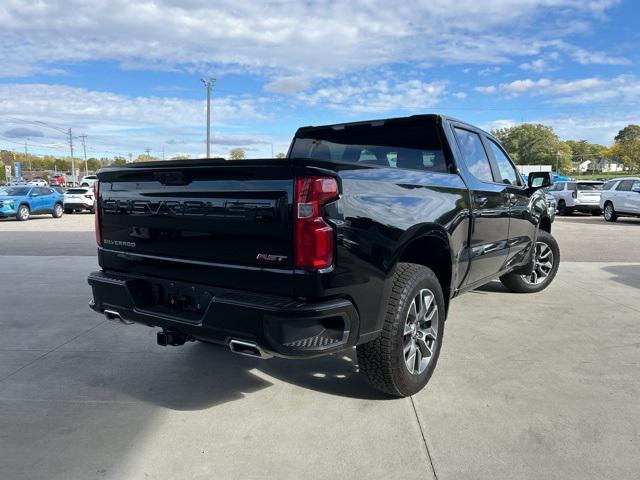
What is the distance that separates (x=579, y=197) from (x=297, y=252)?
76.4ft

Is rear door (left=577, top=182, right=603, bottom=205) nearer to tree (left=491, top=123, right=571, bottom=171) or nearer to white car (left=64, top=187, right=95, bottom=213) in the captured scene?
white car (left=64, top=187, right=95, bottom=213)

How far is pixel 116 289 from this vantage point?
3.37 m

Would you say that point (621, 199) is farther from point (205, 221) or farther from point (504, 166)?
point (205, 221)

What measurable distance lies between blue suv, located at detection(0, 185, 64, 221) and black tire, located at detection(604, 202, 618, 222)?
23.0m

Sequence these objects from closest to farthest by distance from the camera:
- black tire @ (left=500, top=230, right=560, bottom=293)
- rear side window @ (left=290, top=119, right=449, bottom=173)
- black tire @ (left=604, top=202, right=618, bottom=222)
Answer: rear side window @ (left=290, top=119, right=449, bottom=173), black tire @ (left=500, top=230, right=560, bottom=293), black tire @ (left=604, top=202, right=618, bottom=222)

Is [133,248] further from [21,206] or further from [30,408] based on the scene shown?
[21,206]

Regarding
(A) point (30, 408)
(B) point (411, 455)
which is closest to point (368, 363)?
(B) point (411, 455)

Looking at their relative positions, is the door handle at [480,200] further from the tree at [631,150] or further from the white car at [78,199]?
the tree at [631,150]

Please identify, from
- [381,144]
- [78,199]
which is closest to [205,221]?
[381,144]

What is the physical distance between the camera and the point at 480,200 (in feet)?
14.5

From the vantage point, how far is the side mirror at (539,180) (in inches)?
223

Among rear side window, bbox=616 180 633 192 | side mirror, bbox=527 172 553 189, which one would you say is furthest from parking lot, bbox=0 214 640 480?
rear side window, bbox=616 180 633 192

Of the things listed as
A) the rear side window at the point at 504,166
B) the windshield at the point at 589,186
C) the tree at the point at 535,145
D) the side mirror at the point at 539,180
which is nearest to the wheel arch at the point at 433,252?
the rear side window at the point at 504,166

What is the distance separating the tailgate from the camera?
2.70m
